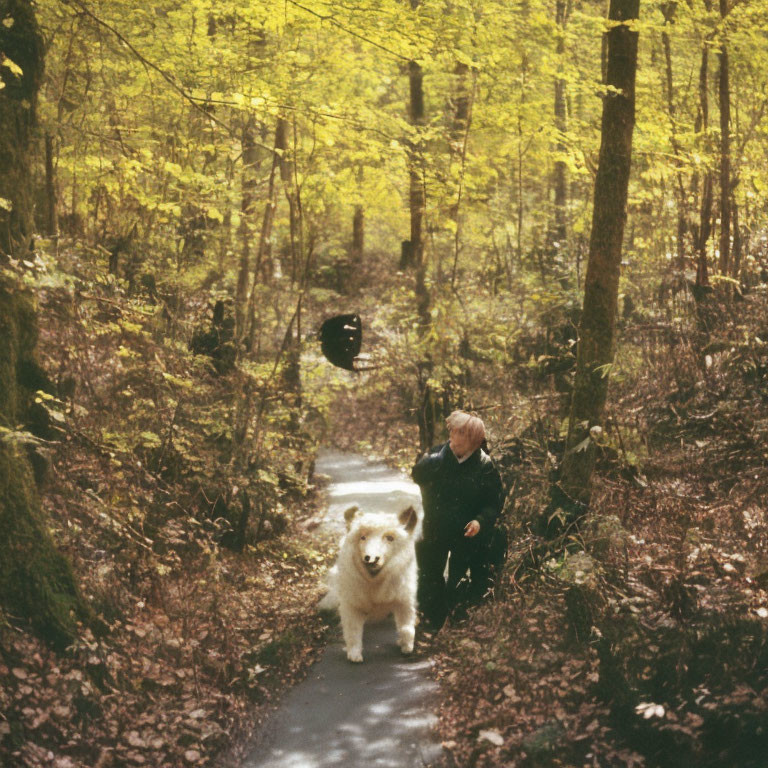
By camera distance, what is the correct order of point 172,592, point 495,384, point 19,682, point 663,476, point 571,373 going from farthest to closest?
point 495,384 < point 571,373 < point 663,476 < point 172,592 < point 19,682

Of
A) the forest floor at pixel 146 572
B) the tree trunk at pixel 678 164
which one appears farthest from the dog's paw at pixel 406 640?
the tree trunk at pixel 678 164

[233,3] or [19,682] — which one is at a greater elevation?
[233,3]

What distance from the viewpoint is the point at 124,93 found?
9859 mm

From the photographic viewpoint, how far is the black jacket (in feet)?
23.5

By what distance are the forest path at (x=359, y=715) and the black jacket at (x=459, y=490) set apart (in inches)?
50.5

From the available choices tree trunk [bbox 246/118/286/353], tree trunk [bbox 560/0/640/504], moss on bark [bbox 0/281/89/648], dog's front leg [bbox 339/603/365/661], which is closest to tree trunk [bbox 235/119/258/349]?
tree trunk [bbox 246/118/286/353]

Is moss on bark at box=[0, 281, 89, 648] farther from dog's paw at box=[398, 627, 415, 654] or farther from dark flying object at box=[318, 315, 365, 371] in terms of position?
dark flying object at box=[318, 315, 365, 371]

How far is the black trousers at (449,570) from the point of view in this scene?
24.0ft

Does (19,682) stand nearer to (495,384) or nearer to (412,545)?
(412,545)

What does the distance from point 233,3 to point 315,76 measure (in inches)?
138

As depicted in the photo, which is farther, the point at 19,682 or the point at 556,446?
the point at 556,446

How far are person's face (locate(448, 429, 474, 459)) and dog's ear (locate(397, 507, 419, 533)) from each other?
0.69 m

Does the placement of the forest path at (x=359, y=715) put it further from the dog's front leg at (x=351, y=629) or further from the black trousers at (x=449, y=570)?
the black trousers at (x=449, y=570)

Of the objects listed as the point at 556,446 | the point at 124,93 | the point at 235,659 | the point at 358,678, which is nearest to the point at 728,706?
the point at 358,678
